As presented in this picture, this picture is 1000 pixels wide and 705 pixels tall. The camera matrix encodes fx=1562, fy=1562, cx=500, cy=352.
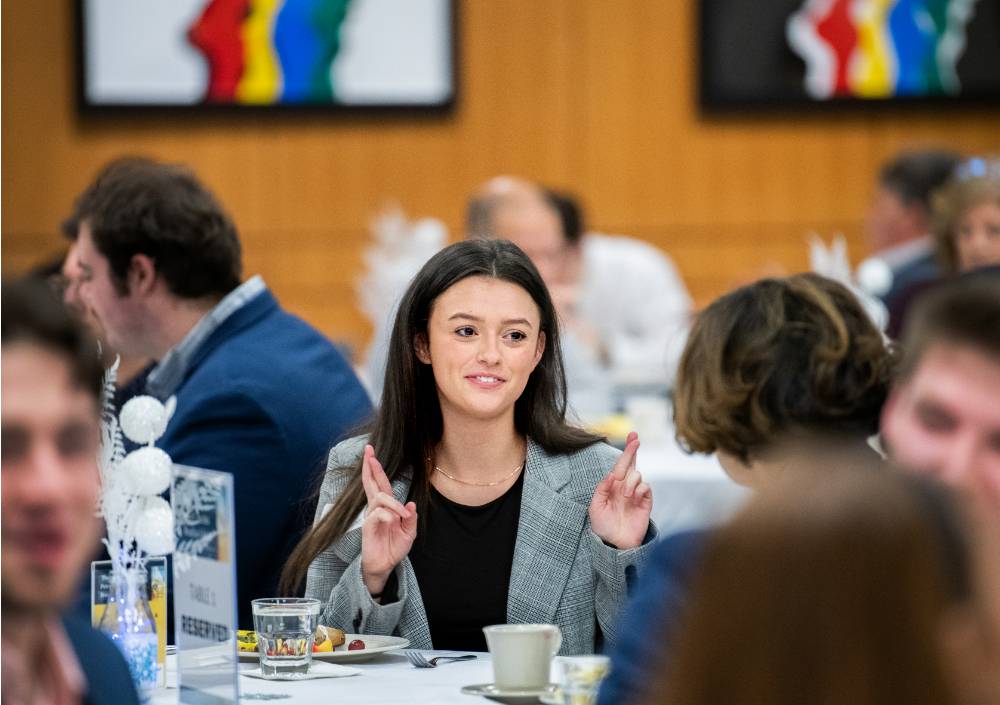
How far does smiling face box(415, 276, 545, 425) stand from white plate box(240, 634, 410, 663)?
46 centimetres

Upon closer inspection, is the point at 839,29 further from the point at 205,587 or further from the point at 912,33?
the point at 205,587

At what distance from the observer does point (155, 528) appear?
2.05 metres

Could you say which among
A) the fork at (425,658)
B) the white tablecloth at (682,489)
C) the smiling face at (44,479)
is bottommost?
the white tablecloth at (682,489)

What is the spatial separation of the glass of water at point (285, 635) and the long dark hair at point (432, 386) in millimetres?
471

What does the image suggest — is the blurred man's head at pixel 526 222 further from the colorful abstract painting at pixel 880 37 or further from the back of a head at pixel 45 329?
the back of a head at pixel 45 329

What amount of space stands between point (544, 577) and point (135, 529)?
77 cm

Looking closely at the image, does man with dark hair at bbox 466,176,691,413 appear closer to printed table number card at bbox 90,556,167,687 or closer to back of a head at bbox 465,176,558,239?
back of a head at bbox 465,176,558,239

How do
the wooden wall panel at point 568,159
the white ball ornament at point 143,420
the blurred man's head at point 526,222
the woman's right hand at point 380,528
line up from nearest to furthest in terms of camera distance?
1. the white ball ornament at point 143,420
2. the woman's right hand at point 380,528
3. the blurred man's head at point 526,222
4. the wooden wall panel at point 568,159

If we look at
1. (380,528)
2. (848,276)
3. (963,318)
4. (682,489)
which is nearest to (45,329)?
(963,318)

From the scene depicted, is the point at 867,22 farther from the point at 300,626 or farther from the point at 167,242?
the point at 300,626

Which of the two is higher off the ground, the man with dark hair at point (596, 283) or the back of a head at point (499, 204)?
the back of a head at point (499, 204)

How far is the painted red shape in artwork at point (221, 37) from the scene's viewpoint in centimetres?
700

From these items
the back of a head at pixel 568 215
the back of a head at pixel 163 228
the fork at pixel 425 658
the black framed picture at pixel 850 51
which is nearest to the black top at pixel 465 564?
the fork at pixel 425 658

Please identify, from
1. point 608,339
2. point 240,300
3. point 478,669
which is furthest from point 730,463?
point 608,339
